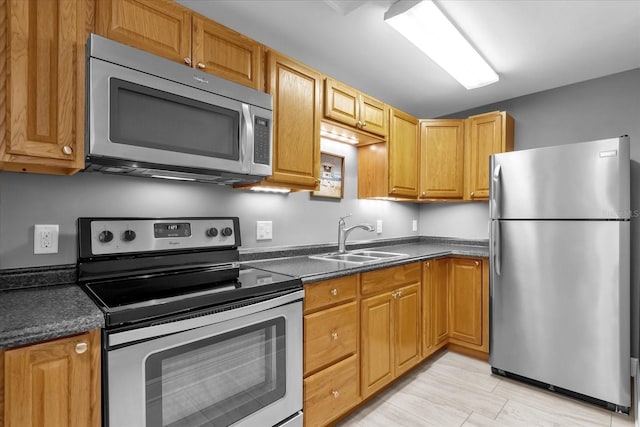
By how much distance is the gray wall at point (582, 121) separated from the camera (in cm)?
243

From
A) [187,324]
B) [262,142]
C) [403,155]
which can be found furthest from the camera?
[403,155]

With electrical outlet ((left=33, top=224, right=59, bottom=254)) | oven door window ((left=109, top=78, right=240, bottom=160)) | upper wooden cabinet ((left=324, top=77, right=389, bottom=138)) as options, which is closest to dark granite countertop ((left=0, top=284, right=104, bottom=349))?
electrical outlet ((left=33, top=224, right=59, bottom=254))

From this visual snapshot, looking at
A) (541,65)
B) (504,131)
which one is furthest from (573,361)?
(541,65)

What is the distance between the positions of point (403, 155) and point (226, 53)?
186cm

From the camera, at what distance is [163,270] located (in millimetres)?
1554

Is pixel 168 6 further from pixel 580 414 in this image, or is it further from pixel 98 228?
pixel 580 414

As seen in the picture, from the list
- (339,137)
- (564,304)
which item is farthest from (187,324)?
(564,304)

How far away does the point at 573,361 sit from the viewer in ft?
6.93

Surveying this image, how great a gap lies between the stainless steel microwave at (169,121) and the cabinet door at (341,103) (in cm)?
56

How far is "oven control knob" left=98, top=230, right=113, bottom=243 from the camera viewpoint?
1409 mm

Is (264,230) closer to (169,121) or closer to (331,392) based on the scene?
(169,121)

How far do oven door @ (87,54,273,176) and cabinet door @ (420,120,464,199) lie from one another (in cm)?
197

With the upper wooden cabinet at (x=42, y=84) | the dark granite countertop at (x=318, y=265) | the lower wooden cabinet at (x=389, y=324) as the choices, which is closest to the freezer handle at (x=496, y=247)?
the dark granite countertop at (x=318, y=265)

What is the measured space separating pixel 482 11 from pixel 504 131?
1.35 metres
